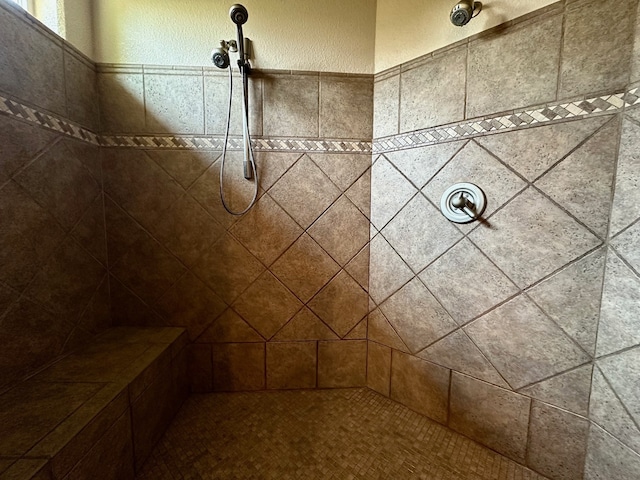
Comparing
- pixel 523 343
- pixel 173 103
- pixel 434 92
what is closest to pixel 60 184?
pixel 173 103

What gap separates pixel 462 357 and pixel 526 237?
1.90 feet

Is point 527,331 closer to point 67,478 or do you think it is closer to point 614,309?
point 614,309

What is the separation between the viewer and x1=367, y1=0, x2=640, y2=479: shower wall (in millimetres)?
815

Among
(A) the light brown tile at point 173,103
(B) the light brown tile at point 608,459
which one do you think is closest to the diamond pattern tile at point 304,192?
(A) the light brown tile at point 173,103

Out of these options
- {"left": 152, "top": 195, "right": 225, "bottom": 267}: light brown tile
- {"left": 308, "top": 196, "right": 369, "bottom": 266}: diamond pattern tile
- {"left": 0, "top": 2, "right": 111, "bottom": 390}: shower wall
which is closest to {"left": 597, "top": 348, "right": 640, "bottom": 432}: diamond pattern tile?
{"left": 308, "top": 196, "right": 369, "bottom": 266}: diamond pattern tile

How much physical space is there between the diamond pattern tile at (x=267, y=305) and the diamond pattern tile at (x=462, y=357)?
2.34 feet

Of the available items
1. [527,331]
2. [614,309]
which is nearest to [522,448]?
[527,331]

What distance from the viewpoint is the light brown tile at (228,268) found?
1.37 metres

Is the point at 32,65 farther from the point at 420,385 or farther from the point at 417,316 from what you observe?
the point at 420,385

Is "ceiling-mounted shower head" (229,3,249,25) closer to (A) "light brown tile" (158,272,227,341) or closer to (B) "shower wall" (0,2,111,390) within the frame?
(B) "shower wall" (0,2,111,390)

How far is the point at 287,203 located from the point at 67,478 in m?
1.17

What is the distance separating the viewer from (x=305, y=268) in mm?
1387

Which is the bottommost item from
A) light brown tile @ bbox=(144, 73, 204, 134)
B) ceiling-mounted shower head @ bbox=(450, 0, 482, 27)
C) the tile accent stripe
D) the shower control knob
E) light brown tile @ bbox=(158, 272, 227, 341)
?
light brown tile @ bbox=(158, 272, 227, 341)

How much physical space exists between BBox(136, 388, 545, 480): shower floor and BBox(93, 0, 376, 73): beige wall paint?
1.73 m
